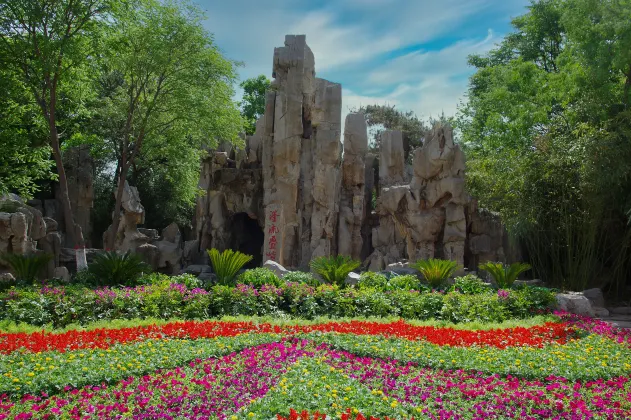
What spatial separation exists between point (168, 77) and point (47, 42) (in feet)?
14.1

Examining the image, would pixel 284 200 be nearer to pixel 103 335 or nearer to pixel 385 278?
pixel 385 278

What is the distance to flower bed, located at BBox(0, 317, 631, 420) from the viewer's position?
4.93 metres

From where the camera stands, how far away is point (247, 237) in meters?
26.6

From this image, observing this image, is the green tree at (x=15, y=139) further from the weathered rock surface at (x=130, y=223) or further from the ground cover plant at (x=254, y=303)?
the weathered rock surface at (x=130, y=223)

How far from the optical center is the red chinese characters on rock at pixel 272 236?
65.4 feet

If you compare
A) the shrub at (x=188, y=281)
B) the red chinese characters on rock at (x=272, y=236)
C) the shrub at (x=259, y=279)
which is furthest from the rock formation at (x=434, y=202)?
the shrub at (x=188, y=281)

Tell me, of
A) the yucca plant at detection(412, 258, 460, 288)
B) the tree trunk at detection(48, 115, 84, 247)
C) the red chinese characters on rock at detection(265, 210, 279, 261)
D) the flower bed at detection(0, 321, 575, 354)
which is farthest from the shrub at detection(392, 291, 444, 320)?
the red chinese characters on rock at detection(265, 210, 279, 261)

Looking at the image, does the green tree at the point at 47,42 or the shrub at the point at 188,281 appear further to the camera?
the green tree at the point at 47,42

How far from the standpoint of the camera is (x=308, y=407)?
471 cm

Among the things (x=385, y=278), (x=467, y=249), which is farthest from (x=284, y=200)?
(x=385, y=278)

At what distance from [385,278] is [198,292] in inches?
176

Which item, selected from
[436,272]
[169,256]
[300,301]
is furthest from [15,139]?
[436,272]

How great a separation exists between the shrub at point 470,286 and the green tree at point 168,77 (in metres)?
8.76

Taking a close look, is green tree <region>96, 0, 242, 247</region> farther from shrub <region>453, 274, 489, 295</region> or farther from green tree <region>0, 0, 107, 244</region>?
shrub <region>453, 274, 489, 295</region>
